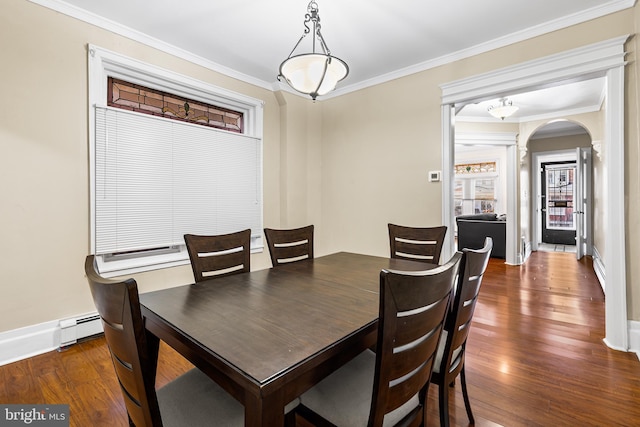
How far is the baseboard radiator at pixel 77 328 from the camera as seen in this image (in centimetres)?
222

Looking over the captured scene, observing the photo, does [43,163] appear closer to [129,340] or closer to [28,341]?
[28,341]

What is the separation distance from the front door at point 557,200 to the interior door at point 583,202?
2097 millimetres

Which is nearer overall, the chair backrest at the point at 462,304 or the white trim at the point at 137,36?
the chair backrest at the point at 462,304

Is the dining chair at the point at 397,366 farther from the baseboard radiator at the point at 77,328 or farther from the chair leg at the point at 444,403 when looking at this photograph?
the baseboard radiator at the point at 77,328

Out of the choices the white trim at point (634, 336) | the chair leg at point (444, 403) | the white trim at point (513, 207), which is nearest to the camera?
the chair leg at point (444, 403)

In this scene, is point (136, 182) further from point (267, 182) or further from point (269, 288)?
point (269, 288)

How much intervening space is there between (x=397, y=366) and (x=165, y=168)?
2.67 metres

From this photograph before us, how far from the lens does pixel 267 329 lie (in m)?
1.00

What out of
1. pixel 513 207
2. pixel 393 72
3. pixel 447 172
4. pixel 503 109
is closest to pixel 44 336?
pixel 447 172

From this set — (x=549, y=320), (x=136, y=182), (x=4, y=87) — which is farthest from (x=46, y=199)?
(x=549, y=320)

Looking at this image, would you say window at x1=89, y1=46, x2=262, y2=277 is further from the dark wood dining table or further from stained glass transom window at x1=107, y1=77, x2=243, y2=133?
the dark wood dining table

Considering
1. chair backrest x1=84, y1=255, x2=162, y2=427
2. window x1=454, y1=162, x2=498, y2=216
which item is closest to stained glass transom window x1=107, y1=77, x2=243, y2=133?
chair backrest x1=84, y1=255, x2=162, y2=427

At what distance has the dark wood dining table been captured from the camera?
0.77 meters

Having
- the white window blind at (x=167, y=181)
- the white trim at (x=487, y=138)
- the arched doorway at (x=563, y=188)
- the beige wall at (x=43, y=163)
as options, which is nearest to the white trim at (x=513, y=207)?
the white trim at (x=487, y=138)
